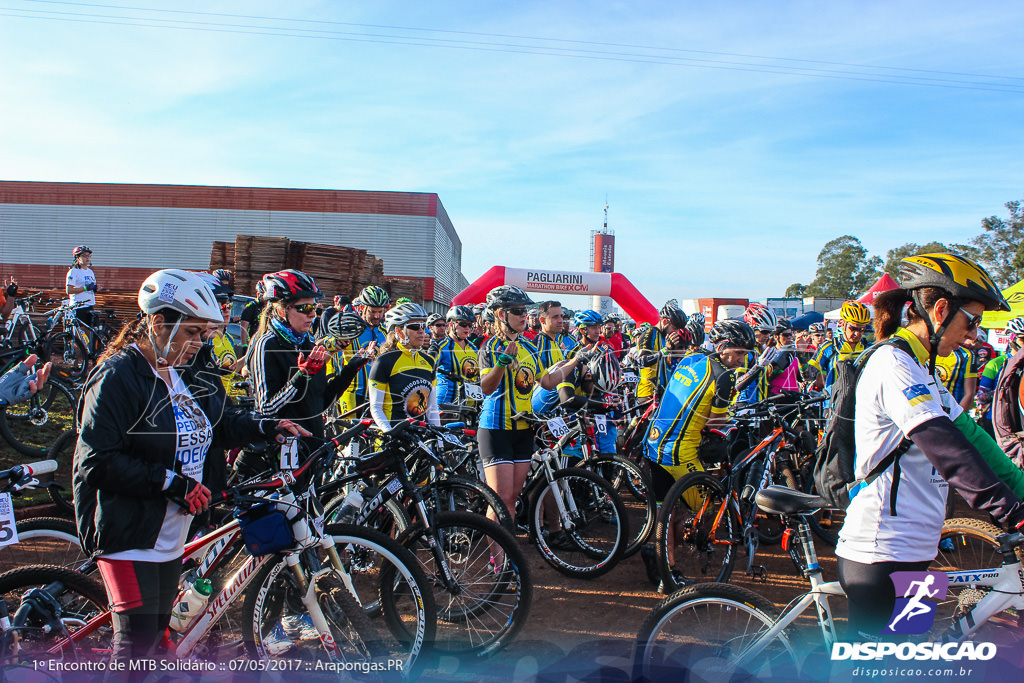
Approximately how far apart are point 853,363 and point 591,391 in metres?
4.55

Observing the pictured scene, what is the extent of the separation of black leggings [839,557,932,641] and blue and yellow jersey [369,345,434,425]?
355 centimetres

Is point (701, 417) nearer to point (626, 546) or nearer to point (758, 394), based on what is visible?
point (626, 546)

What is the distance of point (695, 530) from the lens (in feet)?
15.7

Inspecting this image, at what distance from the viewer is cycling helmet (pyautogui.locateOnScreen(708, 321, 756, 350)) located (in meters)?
5.34

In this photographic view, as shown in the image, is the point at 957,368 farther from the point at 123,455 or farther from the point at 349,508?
the point at 123,455

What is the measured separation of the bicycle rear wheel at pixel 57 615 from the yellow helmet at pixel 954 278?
3833 mm

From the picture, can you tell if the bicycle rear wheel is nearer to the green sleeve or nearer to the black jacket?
the black jacket

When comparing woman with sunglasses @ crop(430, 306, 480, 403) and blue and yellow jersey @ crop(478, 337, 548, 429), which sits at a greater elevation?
woman with sunglasses @ crop(430, 306, 480, 403)

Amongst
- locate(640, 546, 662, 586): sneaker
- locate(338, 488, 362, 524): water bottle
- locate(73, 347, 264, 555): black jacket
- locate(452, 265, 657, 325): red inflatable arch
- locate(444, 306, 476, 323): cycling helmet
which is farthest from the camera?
locate(452, 265, 657, 325): red inflatable arch

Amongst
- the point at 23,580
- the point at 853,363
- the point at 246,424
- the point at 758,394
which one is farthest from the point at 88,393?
the point at 758,394

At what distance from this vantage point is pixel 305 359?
380cm

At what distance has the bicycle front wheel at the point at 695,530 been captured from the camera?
4508 mm

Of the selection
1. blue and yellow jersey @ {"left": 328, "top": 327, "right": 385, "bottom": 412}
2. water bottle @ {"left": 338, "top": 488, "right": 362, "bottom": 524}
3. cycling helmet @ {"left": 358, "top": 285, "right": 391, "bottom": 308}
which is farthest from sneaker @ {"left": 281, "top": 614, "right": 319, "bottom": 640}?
cycling helmet @ {"left": 358, "top": 285, "right": 391, "bottom": 308}

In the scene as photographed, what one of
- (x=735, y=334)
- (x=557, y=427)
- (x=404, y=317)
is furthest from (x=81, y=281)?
(x=735, y=334)
